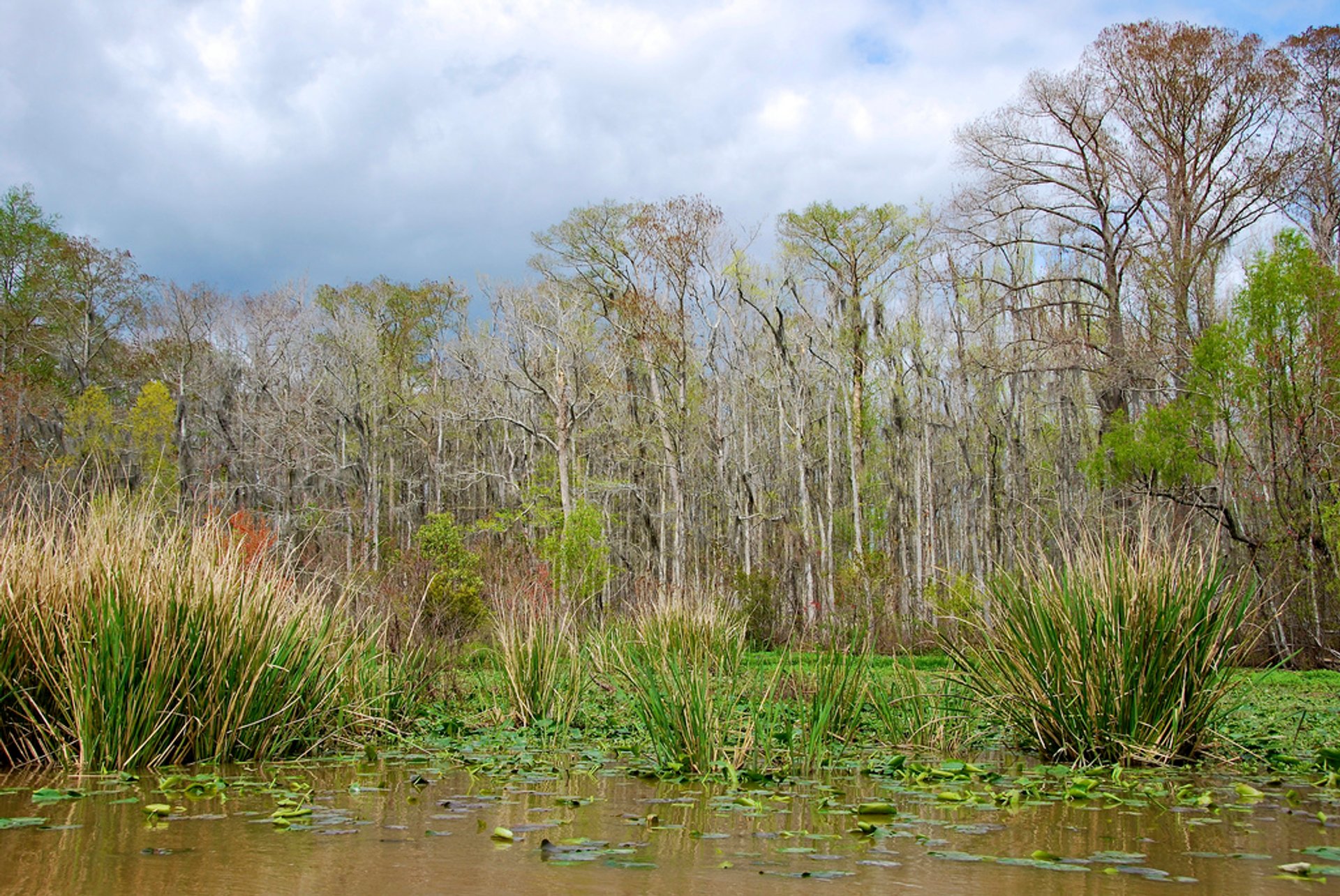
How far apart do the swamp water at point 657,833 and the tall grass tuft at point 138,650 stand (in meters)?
0.32

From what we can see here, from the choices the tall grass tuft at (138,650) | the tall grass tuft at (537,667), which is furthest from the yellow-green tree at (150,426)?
the tall grass tuft at (138,650)

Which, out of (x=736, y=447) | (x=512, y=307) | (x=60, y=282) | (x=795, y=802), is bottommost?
(x=795, y=802)

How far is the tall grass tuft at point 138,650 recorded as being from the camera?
17.1ft

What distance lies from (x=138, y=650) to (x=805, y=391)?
26.9 meters

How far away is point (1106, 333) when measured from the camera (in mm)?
23391

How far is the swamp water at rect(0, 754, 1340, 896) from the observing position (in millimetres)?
3094

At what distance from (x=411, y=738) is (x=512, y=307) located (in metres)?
22.4

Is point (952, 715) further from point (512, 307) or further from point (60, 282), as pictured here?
point (60, 282)

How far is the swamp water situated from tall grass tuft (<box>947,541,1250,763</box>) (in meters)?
0.44

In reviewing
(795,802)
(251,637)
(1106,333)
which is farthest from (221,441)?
(795,802)

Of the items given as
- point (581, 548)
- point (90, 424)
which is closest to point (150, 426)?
point (90, 424)

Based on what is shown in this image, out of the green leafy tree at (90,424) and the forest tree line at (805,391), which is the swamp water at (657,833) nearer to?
the forest tree line at (805,391)

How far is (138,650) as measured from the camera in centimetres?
530

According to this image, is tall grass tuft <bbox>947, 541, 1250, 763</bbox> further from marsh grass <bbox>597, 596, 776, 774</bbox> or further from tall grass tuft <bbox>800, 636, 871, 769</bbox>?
marsh grass <bbox>597, 596, 776, 774</bbox>
